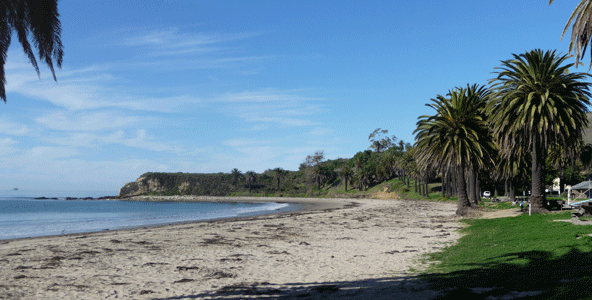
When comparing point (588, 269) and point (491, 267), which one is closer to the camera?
point (588, 269)

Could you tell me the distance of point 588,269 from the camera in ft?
27.3

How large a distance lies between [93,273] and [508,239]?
53.9ft

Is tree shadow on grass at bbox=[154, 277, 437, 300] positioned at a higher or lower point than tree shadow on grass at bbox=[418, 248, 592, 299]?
lower

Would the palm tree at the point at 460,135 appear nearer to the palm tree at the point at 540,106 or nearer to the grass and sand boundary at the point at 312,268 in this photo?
the palm tree at the point at 540,106

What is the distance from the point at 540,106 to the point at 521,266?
776 inches

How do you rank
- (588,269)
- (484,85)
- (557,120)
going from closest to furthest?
(588,269) → (557,120) → (484,85)

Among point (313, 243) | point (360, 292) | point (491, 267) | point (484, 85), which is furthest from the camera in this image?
point (484, 85)

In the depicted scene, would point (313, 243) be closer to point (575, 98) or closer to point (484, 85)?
point (575, 98)

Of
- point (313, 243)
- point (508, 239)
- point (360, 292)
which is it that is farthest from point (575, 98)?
point (360, 292)

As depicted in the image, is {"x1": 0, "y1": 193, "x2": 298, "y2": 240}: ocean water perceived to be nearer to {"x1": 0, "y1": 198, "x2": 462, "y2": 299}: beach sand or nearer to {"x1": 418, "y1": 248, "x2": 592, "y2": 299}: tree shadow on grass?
{"x1": 0, "y1": 198, "x2": 462, "y2": 299}: beach sand

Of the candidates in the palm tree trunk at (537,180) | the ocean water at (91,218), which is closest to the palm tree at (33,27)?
the ocean water at (91,218)

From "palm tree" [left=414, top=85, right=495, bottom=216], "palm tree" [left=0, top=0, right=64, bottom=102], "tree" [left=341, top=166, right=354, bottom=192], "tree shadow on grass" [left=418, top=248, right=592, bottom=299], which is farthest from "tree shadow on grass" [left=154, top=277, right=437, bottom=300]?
"tree" [left=341, top=166, right=354, bottom=192]

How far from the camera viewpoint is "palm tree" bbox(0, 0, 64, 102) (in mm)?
6176

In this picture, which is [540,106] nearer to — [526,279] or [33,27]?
[526,279]
